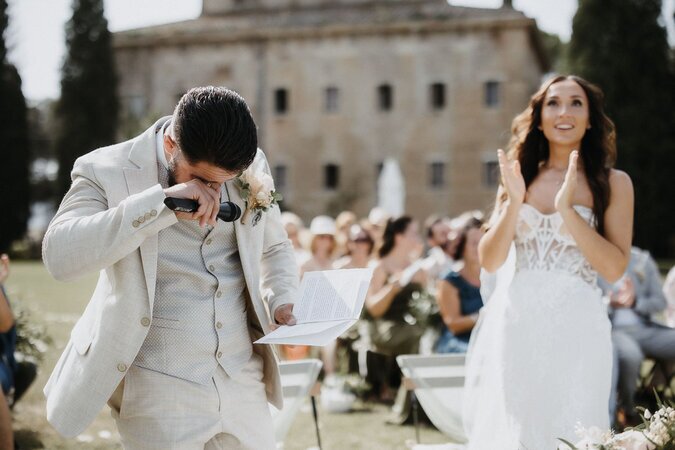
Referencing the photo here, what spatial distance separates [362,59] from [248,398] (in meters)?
37.1

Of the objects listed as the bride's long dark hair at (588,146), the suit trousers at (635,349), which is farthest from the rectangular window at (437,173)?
the bride's long dark hair at (588,146)

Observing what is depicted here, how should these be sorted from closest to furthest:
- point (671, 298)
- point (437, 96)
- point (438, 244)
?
point (671, 298) → point (438, 244) → point (437, 96)

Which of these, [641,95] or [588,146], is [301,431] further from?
[641,95]

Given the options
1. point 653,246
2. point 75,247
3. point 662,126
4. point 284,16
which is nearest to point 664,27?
point 662,126

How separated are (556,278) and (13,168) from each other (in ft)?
130

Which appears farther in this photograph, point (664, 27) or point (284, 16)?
point (284, 16)

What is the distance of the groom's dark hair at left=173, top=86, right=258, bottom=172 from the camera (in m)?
2.64

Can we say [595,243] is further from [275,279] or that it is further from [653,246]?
[653,246]

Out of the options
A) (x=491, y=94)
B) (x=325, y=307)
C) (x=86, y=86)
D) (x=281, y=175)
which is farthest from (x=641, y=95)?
(x=325, y=307)

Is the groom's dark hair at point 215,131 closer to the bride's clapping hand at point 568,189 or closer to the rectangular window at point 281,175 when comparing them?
the bride's clapping hand at point 568,189

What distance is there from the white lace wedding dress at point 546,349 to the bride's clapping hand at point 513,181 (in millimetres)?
173

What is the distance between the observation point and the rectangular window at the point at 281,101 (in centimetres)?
4050

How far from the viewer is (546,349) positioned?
4.05 metres

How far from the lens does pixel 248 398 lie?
310 centimetres
